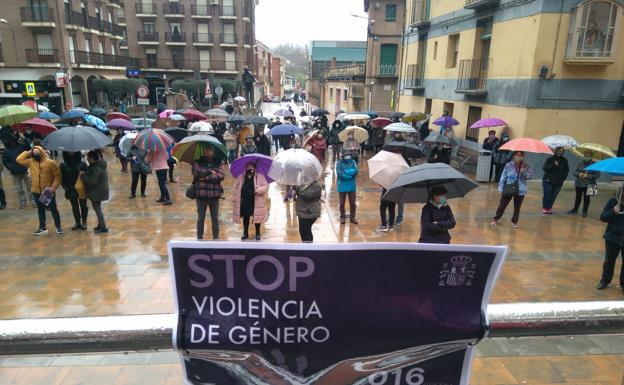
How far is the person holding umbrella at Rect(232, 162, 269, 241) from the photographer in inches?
316

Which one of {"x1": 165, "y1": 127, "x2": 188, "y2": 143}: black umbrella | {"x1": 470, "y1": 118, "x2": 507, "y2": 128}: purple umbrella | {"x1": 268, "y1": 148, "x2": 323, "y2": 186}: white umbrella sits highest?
{"x1": 470, "y1": 118, "x2": 507, "y2": 128}: purple umbrella

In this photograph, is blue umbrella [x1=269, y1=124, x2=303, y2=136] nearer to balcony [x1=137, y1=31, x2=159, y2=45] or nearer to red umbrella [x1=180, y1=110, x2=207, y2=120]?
red umbrella [x1=180, y1=110, x2=207, y2=120]

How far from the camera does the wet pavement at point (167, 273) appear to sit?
14.6ft

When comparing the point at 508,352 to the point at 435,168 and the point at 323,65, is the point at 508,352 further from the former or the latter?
the point at 323,65

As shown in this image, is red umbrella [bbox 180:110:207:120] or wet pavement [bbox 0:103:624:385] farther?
red umbrella [bbox 180:110:207:120]

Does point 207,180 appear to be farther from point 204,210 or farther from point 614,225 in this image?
point 614,225

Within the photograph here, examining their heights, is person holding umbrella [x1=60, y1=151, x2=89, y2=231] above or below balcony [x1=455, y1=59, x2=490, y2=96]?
below

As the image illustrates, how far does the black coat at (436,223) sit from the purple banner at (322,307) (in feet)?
14.1

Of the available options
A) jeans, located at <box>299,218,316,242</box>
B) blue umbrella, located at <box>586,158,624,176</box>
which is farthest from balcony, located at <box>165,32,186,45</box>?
blue umbrella, located at <box>586,158,624,176</box>

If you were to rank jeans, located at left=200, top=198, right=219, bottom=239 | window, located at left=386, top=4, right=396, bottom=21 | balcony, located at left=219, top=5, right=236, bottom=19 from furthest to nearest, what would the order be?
balcony, located at left=219, top=5, right=236, bottom=19
window, located at left=386, top=4, right=396, bottom=21
jeans, located at left=200, top=198, right=219, bottom=239

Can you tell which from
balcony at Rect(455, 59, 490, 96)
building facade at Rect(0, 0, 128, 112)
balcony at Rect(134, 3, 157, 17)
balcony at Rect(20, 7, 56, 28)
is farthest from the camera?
balcony at Rect(134, 3, 157, 17)

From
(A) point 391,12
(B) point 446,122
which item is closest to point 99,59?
(A) point 391,12

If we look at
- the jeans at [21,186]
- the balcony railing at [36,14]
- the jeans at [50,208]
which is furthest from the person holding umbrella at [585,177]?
the balcony railing at [36,14]

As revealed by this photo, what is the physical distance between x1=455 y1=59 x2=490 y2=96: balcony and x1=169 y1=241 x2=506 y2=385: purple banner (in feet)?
53.2
